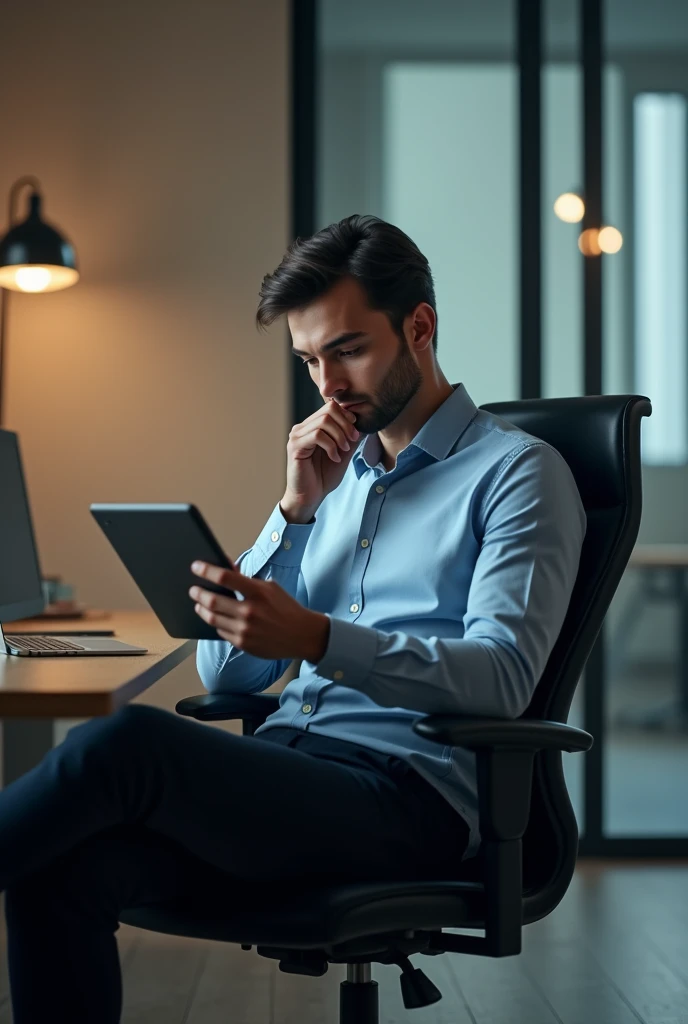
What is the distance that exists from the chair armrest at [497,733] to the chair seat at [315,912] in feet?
0.62

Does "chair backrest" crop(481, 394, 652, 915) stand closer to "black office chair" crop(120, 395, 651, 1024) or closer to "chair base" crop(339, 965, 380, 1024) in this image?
"black office chair" crop(120, 395, 651, 1024)

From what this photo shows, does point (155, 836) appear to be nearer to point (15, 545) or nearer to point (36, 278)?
point (15, 545)

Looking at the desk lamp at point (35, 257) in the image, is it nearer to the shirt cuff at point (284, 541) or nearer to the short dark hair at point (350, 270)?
the short dark hair at point (350, 270)

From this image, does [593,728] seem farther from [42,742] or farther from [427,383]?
[427,383]

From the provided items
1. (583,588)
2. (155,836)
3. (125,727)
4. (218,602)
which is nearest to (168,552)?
(218,602)

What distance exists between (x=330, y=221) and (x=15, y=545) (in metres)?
1.79

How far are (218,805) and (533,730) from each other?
1.24 feet

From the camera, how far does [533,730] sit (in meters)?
1.32

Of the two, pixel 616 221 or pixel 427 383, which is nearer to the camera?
pixel 427 383

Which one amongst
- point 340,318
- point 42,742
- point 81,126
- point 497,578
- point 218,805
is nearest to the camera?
point 218,805

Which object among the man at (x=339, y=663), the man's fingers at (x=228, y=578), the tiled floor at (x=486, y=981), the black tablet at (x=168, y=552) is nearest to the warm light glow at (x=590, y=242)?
the man at (x=339, y=663)

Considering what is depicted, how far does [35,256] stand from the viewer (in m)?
2.90

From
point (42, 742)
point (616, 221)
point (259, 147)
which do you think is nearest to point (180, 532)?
point (42, 742)

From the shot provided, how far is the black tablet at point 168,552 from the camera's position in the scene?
1.33 metres
